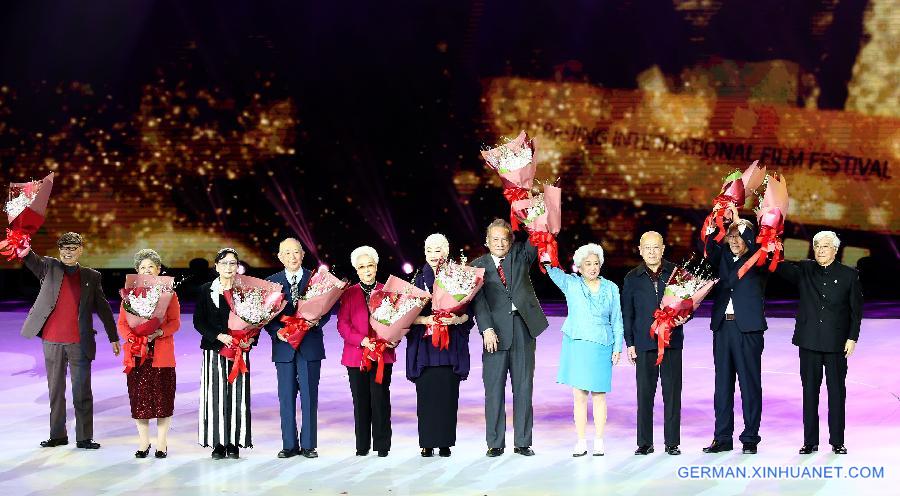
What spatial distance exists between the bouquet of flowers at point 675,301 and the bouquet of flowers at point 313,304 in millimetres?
1359

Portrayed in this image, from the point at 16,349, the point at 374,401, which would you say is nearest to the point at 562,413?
Result: the point at 374,401

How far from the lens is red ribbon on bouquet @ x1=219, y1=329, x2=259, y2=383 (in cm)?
512

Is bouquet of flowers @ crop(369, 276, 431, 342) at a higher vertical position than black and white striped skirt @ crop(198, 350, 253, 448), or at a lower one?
higher

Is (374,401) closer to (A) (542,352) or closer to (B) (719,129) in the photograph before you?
(A) (542,352)

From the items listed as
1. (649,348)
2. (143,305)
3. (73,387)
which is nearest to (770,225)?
(649,348)

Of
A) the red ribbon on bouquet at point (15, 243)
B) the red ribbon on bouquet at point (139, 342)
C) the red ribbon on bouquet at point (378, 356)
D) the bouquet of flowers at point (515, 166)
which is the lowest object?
the red ribbon on bouquet at point (378, 356)

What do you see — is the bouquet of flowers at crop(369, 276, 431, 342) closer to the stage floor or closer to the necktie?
the necktie

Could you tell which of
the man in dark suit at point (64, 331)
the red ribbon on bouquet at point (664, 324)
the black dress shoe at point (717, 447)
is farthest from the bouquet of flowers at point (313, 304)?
the black dress shoe at point (717, 447)

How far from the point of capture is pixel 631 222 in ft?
43.4

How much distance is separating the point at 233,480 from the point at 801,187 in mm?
9602

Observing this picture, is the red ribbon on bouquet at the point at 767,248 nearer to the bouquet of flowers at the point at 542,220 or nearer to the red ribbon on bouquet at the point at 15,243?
the bouquet of flowers at the point at 542,220

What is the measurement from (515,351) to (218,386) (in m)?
1.30

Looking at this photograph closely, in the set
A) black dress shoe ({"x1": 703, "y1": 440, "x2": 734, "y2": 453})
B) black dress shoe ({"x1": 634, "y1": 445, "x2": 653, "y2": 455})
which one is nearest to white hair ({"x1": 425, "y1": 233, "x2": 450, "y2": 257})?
black dress shoe ({"x1": 634, "y1": 445, "x2": 653, "y2": 455})

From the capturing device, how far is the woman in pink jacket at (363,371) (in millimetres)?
5250
